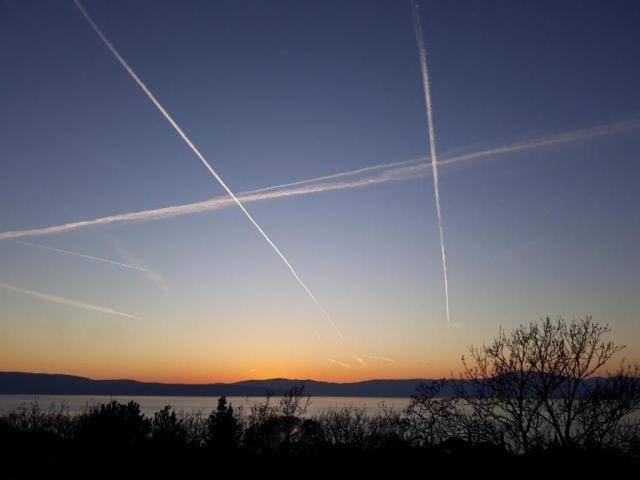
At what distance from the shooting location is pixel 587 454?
2245cm

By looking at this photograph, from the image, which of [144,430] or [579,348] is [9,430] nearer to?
→ [144,430]

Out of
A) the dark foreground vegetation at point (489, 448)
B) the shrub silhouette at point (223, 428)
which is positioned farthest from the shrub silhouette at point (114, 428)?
the shrub silhouette at point (223, 428)

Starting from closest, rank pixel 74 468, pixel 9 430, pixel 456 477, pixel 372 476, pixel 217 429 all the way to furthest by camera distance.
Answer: pixel 456 477 → pixel 372 476 → pixel 74 468 → pixel 9 430 → pixel 217 429

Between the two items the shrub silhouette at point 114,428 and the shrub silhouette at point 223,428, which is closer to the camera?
the shrub silhouette at point 114,428

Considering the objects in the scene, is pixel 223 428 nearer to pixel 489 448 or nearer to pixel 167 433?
pixel 167 433

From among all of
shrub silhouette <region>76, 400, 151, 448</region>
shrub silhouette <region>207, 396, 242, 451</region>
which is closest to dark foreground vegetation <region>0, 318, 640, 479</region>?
shrub silhouette <region>76, 400, 151, 448</region>

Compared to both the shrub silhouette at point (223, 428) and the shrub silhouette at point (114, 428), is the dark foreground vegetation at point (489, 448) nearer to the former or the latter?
the shrub silhouette at point (114, 428)

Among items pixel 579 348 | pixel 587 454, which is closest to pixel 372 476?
pixel 587 454

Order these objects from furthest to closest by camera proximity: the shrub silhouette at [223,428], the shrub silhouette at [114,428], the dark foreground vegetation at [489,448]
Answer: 1. the shrub silhouette at [223,428]
2. the shrub silhouette at [114,428]
3. the dark foreground vegetation at [489,448]

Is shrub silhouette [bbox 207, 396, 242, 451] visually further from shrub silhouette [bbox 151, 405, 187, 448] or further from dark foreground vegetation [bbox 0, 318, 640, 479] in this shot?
dark foreground vegetation [bbox 0, 318, 640, 479]

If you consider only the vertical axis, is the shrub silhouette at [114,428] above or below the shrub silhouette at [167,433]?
above

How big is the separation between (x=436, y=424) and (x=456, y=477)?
6778 mm

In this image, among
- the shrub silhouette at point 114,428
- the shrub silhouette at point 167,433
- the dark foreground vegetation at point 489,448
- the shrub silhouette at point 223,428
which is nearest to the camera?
the dark foreground vegetation at point 489,448

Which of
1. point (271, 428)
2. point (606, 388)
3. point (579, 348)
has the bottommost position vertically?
point (271, 428)
